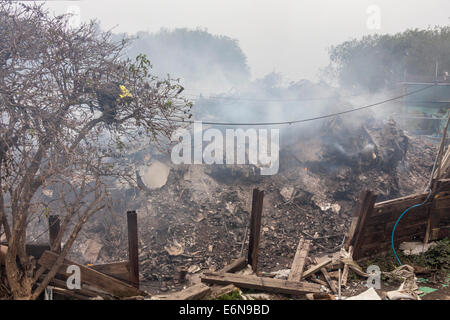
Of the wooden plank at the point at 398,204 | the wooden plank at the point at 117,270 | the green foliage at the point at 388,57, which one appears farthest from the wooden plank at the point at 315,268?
the green foliage at the point at 388,57

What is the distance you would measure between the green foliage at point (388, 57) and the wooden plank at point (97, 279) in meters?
30.9

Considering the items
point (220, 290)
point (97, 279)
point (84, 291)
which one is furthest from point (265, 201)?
point (84, 291)

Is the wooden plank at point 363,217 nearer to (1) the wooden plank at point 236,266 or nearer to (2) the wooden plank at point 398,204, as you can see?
(2) the wooden plank at point 398,204

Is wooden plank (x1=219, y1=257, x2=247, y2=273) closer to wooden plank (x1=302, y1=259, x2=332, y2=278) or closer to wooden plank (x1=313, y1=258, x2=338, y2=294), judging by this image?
wooden plank (x1=302, y1=259, x2=332, y2=278)

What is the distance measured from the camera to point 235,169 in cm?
1307

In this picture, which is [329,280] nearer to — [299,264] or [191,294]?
[299,264]

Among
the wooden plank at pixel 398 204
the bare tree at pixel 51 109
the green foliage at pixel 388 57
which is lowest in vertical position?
the wooden plank at pixel 398 204

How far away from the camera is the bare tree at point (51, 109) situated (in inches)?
136

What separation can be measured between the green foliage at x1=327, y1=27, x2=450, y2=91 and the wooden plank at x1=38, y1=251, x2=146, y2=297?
3088 cm

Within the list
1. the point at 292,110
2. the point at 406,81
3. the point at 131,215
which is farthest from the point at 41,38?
the point at 406,81

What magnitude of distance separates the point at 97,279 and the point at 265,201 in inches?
345

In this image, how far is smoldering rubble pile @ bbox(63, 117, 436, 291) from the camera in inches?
365

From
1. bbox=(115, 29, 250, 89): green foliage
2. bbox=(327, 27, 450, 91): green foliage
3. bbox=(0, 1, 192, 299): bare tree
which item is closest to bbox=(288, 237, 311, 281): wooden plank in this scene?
bbox=(0, 1, 192, 299): bare tree
